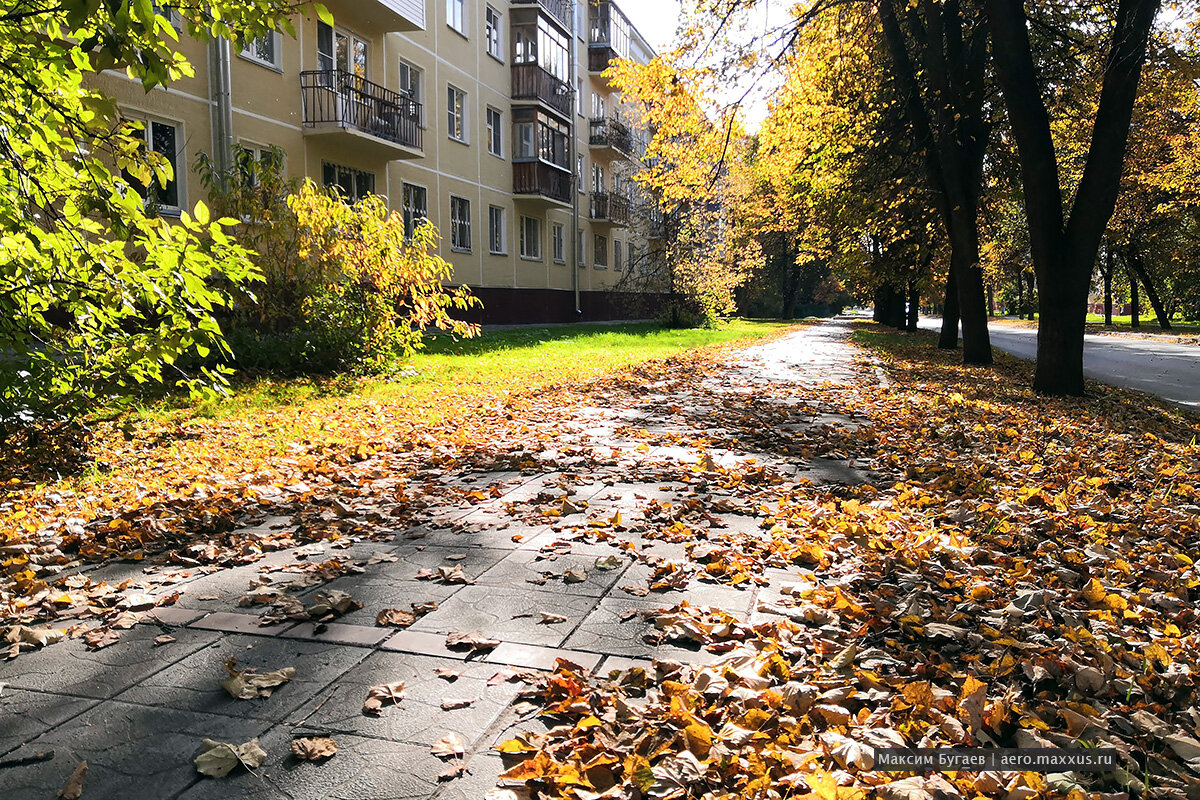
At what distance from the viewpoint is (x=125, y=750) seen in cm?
227

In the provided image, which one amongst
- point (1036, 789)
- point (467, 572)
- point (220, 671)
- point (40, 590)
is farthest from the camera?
point (467, 572)

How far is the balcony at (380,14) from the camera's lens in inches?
762

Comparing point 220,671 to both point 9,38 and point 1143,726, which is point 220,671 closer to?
point 1143,726

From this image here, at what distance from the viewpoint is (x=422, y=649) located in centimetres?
293

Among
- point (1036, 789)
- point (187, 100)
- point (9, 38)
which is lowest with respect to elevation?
point (1036, 789)

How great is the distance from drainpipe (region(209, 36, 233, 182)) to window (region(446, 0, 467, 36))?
34.3 ft

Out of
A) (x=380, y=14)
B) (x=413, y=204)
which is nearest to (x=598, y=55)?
(x=413, y=204)

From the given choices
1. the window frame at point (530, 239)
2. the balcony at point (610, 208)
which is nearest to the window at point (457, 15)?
the window frame at point (530, 239)

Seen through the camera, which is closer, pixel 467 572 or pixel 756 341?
pixel 467 572

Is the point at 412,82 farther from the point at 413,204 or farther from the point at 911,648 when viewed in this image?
the point at 911,648

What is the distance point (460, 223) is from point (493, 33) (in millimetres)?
7560

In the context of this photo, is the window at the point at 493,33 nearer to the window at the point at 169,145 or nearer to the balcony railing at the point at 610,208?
the balcony railing at the point at 610,208

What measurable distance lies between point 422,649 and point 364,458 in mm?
3895

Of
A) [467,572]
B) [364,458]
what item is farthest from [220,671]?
[364,458]
